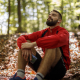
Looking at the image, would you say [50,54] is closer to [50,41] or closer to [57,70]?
[50,41]

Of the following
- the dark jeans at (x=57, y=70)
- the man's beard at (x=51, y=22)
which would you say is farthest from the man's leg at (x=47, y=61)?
the man's beard at (x=51, y=22)

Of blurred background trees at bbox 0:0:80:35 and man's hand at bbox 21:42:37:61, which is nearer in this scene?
man's hand at bbox 21:42:37:61

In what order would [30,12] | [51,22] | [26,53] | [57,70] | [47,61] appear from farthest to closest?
[30,12], [51,22], [57,70], [26,53], [47,61]

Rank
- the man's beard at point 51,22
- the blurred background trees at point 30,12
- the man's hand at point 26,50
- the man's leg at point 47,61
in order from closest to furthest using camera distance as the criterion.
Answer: the man's leg at point 47,61 → the man's hand at point 26,50 → the man's beard at point 51,22 → the blurred background trees at point 30,12

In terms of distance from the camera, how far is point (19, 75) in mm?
2074

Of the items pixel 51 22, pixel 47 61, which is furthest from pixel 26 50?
pixel 51 22

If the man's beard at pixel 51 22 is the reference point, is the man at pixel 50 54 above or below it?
below

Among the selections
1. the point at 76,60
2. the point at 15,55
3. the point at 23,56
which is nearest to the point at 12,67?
the point at 15,55

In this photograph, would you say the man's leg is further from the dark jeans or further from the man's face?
the man's face

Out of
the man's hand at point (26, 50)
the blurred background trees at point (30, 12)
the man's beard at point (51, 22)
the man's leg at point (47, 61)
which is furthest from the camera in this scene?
the blurred background trees at point (30, 12)

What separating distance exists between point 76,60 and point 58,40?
268 cm

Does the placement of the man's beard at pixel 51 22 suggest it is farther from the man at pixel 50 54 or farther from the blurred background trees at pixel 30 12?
the blurred background trees at pixel 30 12

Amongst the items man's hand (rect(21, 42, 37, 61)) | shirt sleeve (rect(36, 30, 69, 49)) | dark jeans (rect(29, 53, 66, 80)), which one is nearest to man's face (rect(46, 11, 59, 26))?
shirt sleeve (rect(36, 30, 69, 49))

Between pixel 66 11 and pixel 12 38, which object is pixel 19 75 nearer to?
pixel 12 38
